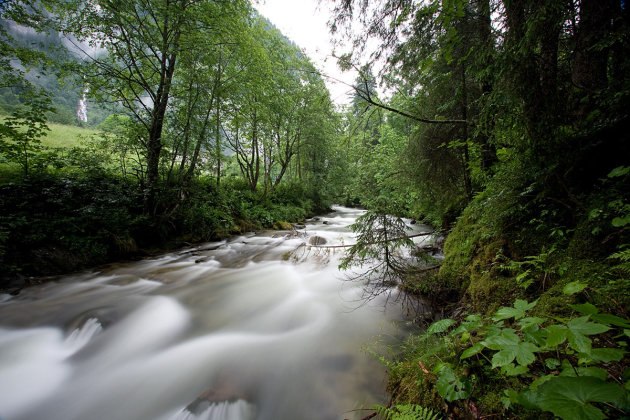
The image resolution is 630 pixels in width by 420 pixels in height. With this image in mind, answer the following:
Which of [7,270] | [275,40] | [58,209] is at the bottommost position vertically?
[7,270]

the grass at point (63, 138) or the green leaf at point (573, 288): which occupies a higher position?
the grass at point (63, 138)

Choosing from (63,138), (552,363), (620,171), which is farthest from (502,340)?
(63,138)

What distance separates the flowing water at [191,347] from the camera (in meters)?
2.27

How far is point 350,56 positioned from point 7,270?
7448 mm

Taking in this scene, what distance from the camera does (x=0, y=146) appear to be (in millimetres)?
5168

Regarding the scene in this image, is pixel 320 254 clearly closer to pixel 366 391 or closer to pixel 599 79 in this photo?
pixel 366 391

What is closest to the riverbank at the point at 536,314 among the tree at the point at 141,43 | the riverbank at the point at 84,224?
the riverbank at the point at 84,224

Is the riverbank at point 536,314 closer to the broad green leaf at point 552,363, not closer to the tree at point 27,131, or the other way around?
the broad green leaf at point 552,363

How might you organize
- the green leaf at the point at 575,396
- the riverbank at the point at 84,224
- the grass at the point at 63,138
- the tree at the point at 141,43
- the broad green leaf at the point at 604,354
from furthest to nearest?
→ the grass at the point at 63,138 < the tree at the point at 141,43 < the riverbank at the point at 84,224 < the broad green leaf at the point at 604,354 < the green leaf at the point at 575,396

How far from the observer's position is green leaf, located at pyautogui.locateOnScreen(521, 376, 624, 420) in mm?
700

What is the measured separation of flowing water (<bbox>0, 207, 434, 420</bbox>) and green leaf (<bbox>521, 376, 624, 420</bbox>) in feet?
5.54

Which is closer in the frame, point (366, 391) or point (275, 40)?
point (366, 391)

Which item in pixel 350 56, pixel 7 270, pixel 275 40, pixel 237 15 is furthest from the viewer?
pixel 275 40

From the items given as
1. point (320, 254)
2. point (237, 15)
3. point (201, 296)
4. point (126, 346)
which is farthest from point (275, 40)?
point (126, 346)
